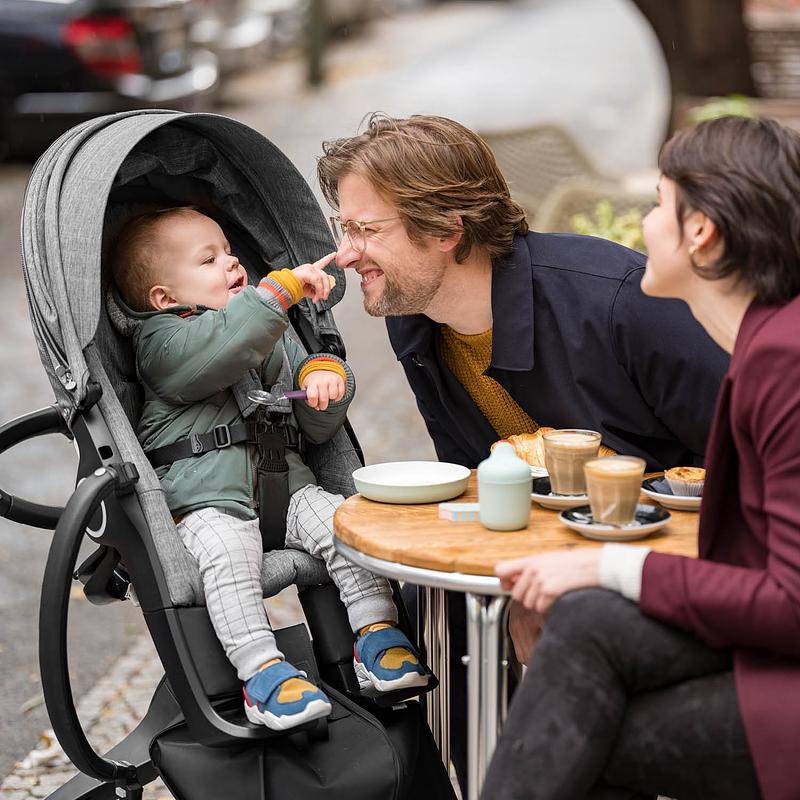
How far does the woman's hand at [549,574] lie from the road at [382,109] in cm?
195

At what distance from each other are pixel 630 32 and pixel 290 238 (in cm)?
Answer: 1731

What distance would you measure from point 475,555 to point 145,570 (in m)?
0.74

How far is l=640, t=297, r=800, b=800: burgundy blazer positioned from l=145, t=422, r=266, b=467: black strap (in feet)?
3.70

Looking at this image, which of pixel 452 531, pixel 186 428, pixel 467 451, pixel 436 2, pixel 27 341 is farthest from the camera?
pixel 436 2

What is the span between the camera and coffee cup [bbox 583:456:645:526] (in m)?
2.31

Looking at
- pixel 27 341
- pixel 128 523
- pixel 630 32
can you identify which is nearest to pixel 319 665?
pixel 128 523

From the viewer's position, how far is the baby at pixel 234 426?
264 cm

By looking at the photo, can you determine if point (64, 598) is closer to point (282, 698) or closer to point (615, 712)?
point (282, 698)

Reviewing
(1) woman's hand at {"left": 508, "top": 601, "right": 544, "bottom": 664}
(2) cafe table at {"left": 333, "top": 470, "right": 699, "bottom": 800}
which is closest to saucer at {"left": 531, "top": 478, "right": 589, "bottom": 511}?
(2) cafe table at {"left": 333, "top": 470, "right": 699, "bottom": 800}

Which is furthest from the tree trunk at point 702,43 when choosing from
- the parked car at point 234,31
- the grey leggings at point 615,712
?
the grey leggings at point 615,712

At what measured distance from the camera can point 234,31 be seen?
15.3 meters

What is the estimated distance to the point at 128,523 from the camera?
2.69 m

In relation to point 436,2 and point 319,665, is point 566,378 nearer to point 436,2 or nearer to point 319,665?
point 319,665

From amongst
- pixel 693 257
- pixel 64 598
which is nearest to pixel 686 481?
pixel 693 257
